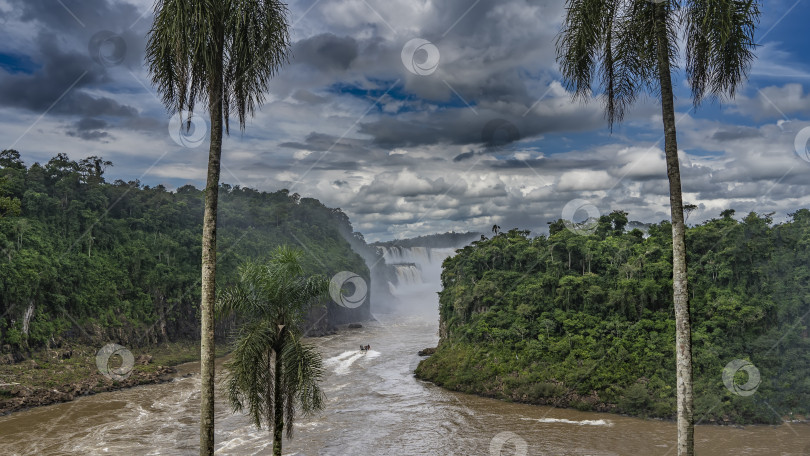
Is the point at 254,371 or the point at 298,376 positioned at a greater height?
the point at 254,371

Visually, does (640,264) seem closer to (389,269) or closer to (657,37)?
(657,37)

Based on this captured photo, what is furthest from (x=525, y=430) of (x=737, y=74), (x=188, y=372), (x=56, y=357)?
(x=56, y=357)

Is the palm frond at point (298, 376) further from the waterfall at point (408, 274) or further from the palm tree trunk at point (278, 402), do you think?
the waterfall at point (408, 274)

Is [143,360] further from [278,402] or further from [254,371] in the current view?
[254,371]

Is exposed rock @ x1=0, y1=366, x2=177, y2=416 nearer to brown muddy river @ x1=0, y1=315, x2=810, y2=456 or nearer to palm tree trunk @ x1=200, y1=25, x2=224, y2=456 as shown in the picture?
brown muddy river @ x1=0, y1=315, x2=810, y2=456

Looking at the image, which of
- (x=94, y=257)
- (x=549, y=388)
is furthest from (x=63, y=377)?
(x=549, y=388)

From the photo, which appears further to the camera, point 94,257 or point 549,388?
point 94,257
